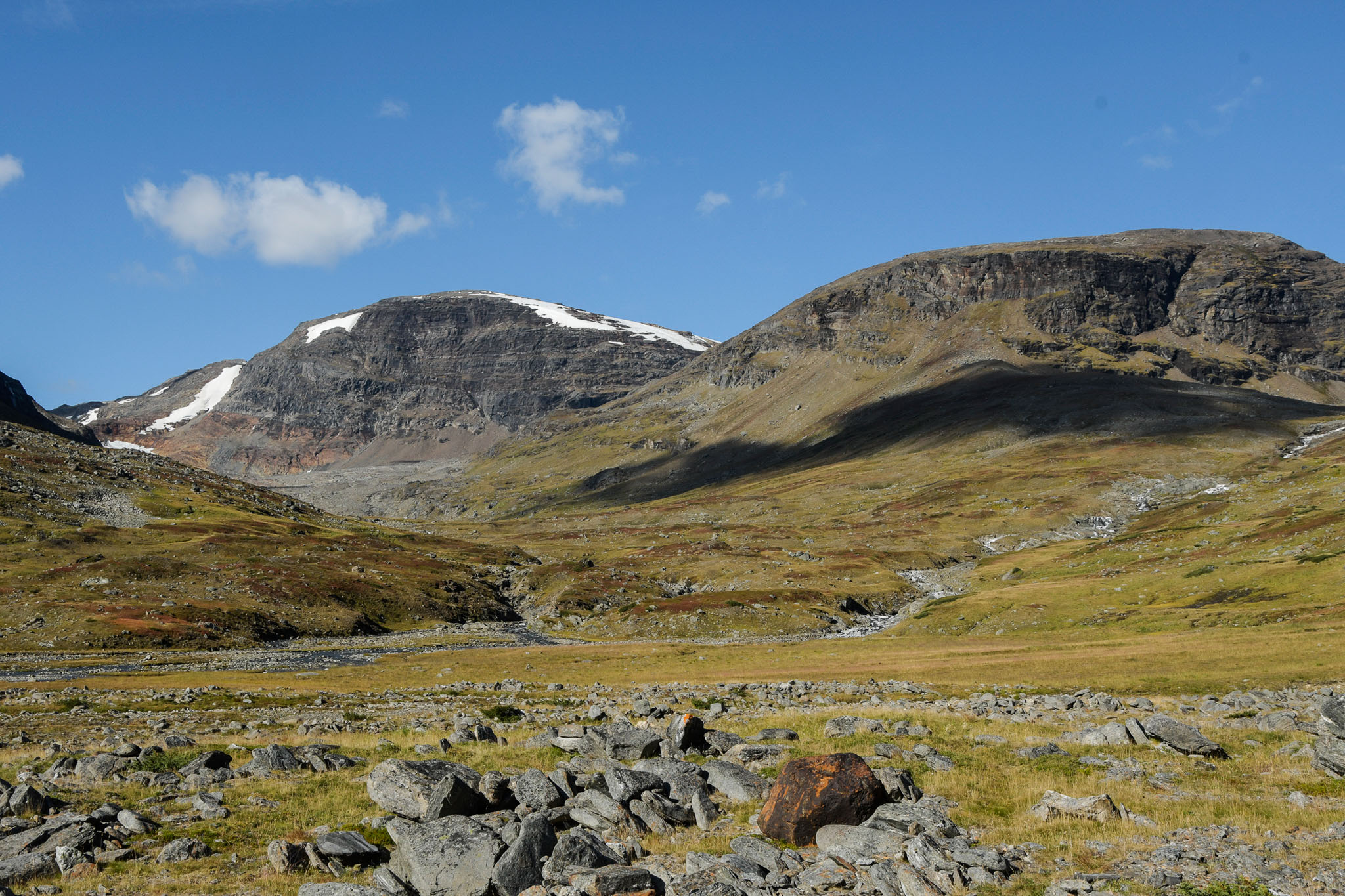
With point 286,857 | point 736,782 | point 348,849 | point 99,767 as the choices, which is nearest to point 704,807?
point 736,782

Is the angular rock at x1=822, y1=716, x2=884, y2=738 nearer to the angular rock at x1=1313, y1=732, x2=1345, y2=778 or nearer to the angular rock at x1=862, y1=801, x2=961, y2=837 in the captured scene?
the angular rock at x1=862, y1=801, x2=961, y2=837

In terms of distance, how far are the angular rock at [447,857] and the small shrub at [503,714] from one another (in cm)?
2448

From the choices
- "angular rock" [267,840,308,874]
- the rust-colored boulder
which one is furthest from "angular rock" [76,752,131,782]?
the rust-colored boulder

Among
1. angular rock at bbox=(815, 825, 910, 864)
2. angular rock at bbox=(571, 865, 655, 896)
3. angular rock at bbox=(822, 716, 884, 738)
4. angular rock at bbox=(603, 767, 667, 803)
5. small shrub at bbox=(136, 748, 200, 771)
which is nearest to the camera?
angular rock at bbox=(571, 865, 655, 896)

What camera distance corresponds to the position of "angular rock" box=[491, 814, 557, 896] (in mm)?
17438

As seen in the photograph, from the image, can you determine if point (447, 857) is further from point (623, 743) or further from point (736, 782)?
point (623, 743)

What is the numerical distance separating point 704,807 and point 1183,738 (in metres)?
17.3

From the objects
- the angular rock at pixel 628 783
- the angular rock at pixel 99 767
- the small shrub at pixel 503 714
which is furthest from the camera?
the small shrub at pixel 503 714

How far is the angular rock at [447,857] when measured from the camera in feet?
57.5

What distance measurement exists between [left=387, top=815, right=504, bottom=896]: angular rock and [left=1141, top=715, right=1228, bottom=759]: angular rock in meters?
22.7

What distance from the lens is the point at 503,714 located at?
44406 millimetres

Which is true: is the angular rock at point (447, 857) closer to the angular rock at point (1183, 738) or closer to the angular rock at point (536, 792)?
the angular rock at point (536, 792)

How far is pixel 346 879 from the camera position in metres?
18.4

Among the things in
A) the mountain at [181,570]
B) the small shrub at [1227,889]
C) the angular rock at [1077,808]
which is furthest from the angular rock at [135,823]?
the mountain at [181,570]
